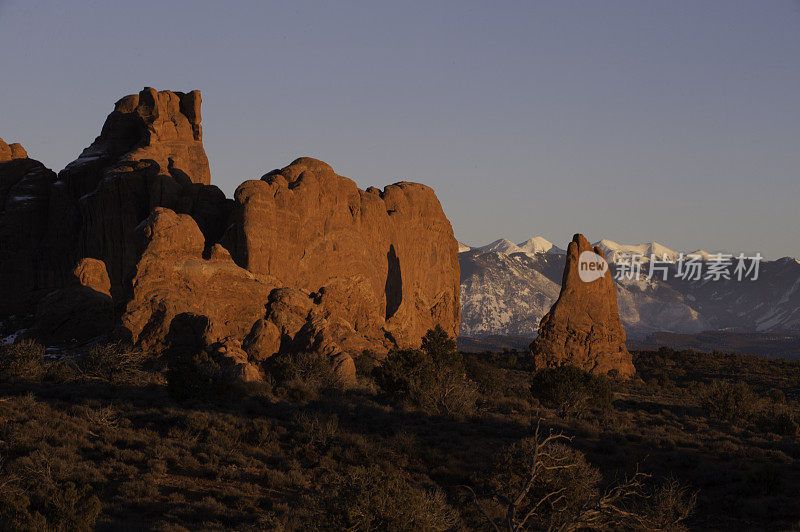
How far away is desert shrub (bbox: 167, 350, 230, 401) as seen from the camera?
2881cm

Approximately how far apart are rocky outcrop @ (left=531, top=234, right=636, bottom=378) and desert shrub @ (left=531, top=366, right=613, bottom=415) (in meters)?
18.6

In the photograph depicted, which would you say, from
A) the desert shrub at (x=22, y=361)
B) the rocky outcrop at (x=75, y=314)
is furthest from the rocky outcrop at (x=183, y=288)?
the desert shrub at (x=22, y=361)

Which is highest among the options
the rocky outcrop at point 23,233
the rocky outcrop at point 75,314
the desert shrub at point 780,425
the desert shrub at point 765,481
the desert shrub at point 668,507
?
the rocky outcrop at point 23,233

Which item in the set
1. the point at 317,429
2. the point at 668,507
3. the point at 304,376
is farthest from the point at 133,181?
the point at 668,507

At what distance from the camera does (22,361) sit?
33906 millimetres

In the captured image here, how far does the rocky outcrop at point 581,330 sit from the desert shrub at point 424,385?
19.8 m

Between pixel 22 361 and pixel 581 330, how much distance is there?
41798mm

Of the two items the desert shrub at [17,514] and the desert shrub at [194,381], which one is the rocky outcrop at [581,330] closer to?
the desert shrub at [194,381]

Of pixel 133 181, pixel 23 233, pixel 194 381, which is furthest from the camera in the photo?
pixel 23 233

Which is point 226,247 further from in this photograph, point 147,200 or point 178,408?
point 178,408

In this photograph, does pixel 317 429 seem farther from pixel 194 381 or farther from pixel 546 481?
pixel 546 481

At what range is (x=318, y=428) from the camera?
23.8 metres

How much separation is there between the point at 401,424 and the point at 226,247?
2775cm

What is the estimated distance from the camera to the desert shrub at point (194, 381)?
28812mm
